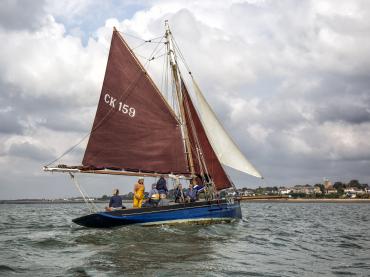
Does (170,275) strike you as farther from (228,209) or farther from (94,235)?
(228,209)

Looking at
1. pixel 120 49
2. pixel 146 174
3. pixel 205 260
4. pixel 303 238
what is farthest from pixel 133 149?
pixel 205 260

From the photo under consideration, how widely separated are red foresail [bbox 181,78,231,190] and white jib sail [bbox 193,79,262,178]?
39 cm

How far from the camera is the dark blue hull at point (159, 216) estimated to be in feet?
85.7

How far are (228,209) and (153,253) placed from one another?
15.8 meters

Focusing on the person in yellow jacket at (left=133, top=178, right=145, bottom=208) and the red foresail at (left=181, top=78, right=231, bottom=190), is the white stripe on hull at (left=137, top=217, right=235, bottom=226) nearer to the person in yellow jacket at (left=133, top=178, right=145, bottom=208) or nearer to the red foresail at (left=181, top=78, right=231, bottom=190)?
the person in yellow jacket at (left=133, top=178, right=145, bottom=208)

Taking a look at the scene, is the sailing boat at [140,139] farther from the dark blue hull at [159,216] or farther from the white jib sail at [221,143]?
Answer: the white jib sail at [221,143]

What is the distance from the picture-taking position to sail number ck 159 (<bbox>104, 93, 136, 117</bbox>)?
2991 cm

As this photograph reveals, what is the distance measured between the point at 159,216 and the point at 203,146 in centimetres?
947

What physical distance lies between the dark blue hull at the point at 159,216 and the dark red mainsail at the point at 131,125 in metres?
3.25

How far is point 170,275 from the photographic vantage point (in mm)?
13719

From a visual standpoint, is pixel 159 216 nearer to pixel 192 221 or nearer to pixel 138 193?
pixel 138 193

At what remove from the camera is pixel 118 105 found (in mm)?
30000

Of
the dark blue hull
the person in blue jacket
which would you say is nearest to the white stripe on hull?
the dark blue hull

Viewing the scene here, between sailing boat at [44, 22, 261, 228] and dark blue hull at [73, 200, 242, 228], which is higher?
sailing boat at [44, 22, 261, 228]
